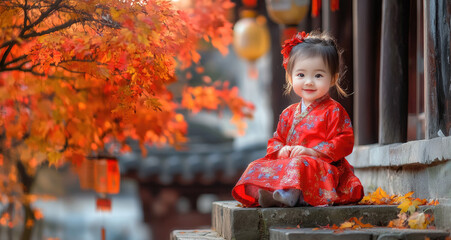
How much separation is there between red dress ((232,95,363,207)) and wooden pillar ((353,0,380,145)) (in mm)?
2040

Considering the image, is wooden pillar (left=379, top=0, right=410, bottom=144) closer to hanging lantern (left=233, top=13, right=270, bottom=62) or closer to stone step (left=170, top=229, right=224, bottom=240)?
stone step (left=170, top=229, right=224, bottom=240)

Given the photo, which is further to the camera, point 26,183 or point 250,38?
point 250,38

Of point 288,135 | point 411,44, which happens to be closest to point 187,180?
point 411,44

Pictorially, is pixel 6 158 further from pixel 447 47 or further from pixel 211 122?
pixel 211 122

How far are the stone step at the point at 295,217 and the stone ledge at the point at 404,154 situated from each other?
1.24ft

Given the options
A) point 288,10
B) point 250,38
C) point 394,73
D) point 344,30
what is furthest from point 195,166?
point 394,73

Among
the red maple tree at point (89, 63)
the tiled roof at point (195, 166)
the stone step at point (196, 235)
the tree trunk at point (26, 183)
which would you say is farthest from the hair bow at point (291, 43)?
the tiled roof at point (195, 166)

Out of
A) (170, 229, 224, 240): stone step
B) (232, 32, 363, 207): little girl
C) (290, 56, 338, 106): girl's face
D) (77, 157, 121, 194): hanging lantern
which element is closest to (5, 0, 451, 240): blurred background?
(77, 157, 121, 194): hanging lantern

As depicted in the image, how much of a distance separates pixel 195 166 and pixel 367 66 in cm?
846

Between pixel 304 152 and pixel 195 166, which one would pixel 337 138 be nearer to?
pixel 304 152

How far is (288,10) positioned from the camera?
813cm

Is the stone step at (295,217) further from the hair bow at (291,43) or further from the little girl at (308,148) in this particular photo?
the hair bow at (291,43)

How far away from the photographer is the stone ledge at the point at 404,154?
436cm

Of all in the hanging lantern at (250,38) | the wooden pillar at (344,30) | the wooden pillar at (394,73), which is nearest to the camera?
the wooden pillar at (394,73)
